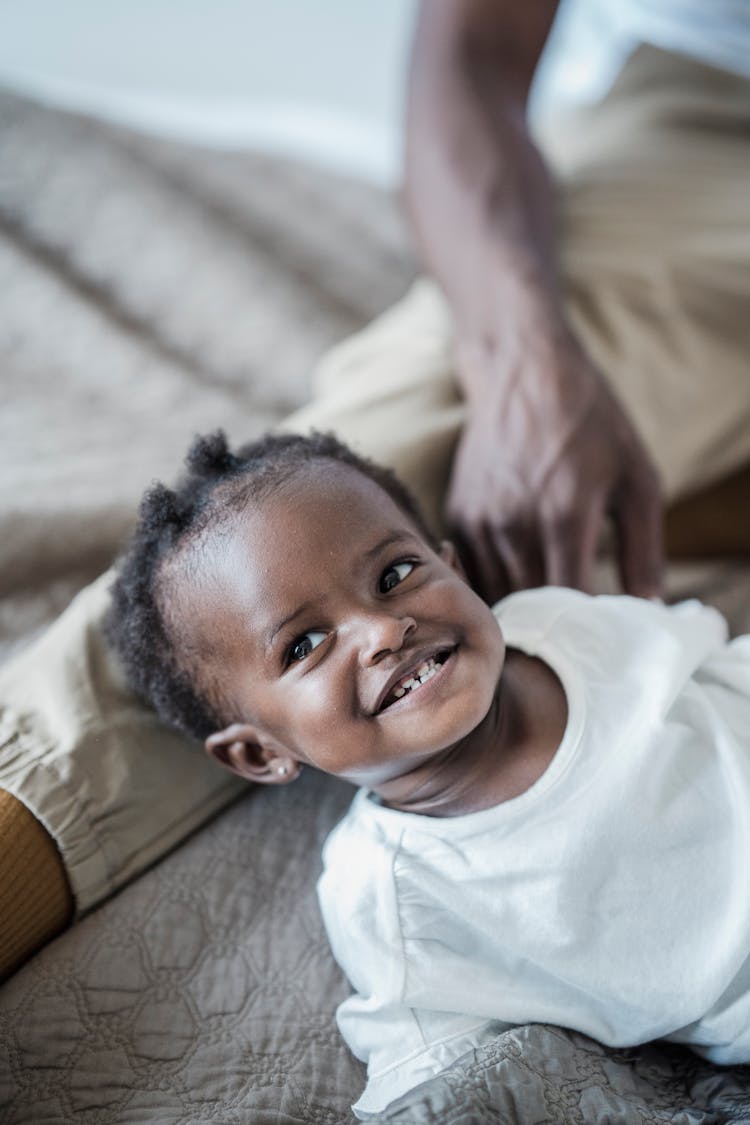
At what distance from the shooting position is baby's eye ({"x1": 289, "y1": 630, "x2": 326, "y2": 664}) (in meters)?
0.83

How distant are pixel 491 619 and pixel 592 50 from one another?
52.7 inches

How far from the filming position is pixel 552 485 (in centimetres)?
105

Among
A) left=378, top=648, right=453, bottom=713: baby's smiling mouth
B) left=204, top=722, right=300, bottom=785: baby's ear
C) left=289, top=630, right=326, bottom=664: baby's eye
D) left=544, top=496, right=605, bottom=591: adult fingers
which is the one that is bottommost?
left=544, top=496, right=605, bottom=591: adult fingers

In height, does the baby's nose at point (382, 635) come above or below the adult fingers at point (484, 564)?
above

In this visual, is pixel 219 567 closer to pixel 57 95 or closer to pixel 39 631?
pixel 39 631

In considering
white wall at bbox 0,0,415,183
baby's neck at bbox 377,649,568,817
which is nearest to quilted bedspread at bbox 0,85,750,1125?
baby's neck at bbox 377,649,568,817

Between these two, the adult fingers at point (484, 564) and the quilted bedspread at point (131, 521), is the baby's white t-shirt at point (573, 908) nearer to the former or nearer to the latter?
the quilted bedspread at point (131, 521)

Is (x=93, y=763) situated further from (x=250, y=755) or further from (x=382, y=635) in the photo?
(x=382, y=635)

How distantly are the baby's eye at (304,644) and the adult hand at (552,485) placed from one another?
0.29 metres

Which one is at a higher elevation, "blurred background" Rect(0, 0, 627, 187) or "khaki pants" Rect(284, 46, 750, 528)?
"blurred background" Rect(0, 0, 627, 187)

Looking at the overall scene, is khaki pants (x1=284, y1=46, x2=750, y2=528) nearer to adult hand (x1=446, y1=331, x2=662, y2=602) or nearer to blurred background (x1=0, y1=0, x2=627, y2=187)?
adult hand (x1=446, y1=331, x2=662, y2=602)

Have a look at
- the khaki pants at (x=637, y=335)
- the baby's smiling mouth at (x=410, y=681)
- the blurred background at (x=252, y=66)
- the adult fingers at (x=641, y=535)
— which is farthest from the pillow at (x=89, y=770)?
the blurred background at (x=252, y=66)

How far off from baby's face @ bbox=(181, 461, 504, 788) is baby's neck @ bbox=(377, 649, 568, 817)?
0.02m

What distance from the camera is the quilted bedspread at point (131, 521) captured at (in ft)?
2.52
